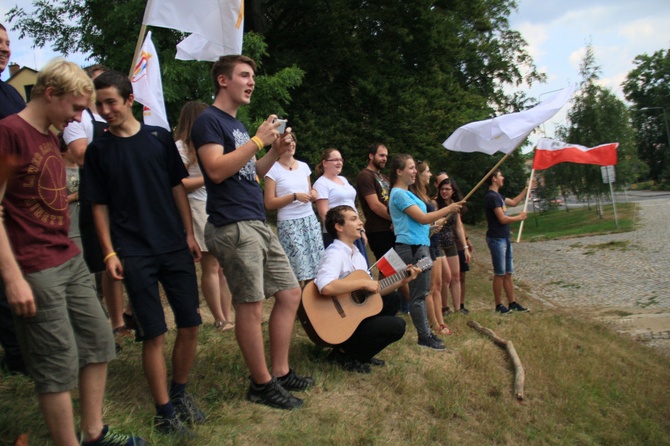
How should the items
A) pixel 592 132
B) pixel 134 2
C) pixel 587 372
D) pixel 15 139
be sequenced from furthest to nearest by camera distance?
pixel 592 132, pixel 134 2, pixel 587 372, pixel 15 139

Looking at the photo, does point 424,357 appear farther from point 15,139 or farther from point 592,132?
point 592,132

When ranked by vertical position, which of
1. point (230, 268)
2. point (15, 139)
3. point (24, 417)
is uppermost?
point (15, 139)

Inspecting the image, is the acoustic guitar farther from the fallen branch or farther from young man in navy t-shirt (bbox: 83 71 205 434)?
the fallen branch

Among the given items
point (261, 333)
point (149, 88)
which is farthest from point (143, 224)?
point (149, 88)

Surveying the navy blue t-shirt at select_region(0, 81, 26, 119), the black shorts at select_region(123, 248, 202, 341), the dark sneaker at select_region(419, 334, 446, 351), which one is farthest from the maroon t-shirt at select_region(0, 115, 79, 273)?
the dark sneaker at select_region(419, 334, 446, 351)

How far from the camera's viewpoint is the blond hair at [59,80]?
2803 millimetres

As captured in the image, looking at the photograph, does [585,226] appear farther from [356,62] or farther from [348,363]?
[348,363]

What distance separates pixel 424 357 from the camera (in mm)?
5535

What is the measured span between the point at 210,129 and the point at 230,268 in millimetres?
865

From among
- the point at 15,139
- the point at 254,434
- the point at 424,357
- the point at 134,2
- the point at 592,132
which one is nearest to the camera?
the point at 15,139

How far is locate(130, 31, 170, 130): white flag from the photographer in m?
5.41

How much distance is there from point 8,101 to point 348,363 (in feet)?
10.3

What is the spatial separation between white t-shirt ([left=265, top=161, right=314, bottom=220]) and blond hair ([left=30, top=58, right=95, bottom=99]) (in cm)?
285

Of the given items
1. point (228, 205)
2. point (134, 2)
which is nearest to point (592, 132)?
point (134, 2)
